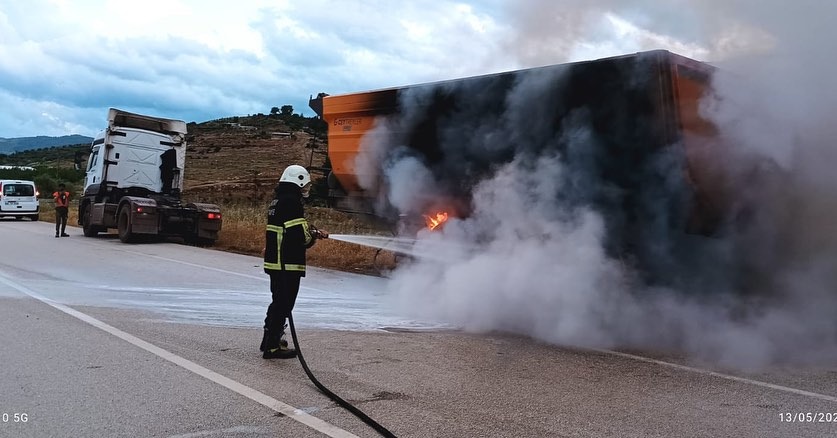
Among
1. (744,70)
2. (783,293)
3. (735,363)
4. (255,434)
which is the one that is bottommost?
(255,434)

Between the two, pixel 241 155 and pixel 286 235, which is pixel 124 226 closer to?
pixel 286 235

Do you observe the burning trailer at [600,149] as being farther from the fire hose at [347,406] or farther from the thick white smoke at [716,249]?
the fire hose at [347,406]

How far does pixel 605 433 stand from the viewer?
12.0 ft

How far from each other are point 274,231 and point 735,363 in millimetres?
3746

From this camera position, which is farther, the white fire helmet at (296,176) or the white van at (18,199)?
the white van at (18,199)

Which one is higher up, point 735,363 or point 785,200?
point 785,200

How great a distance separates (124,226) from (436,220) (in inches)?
466

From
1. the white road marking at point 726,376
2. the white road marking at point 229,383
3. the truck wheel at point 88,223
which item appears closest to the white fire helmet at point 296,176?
the white road marking at point 229,383

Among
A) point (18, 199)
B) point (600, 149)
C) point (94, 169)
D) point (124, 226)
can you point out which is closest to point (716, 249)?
point (600, 149)

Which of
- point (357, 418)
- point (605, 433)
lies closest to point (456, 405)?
point (357, 418)

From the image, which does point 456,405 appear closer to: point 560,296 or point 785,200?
point 560,296

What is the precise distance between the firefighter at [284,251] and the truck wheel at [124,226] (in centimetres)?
1214

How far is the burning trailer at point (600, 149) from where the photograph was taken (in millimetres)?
5312

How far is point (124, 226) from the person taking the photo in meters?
16.6
